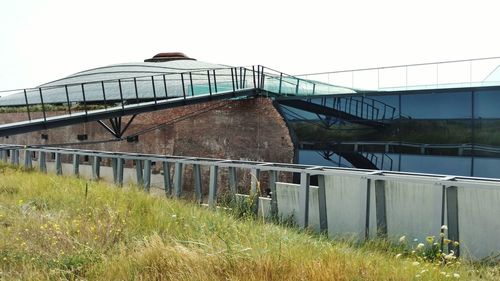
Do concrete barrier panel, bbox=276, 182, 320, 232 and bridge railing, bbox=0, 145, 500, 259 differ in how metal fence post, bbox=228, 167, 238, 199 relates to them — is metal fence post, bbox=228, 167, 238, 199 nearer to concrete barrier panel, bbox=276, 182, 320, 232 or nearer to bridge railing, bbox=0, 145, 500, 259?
bridge railing, bbox=0, 145, 500, 259

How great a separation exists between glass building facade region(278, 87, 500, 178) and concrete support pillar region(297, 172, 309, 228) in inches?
331

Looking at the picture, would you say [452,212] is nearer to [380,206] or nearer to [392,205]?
[392,205]

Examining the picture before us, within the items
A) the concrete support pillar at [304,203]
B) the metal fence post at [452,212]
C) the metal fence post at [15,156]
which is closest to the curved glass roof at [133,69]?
the metal fence post at [15,156]

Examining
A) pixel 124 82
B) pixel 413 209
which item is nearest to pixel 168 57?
pixel 124 82

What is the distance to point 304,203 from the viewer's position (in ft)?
29.1

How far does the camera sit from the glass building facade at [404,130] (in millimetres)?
14703

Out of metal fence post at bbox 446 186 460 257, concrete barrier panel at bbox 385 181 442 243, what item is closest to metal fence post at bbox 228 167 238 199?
concrete barrier panel at bbox 385 181 442 243

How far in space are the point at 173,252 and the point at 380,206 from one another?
4378mm

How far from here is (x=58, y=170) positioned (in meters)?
15.6

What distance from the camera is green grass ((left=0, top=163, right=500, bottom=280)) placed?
13.6ft

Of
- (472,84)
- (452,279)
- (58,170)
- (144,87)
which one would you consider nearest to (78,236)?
(452,279)

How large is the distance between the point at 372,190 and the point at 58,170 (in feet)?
37.9

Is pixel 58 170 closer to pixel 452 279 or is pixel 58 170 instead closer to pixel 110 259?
pixel 110 259

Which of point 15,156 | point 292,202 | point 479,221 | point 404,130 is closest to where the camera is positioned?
point 479,221
